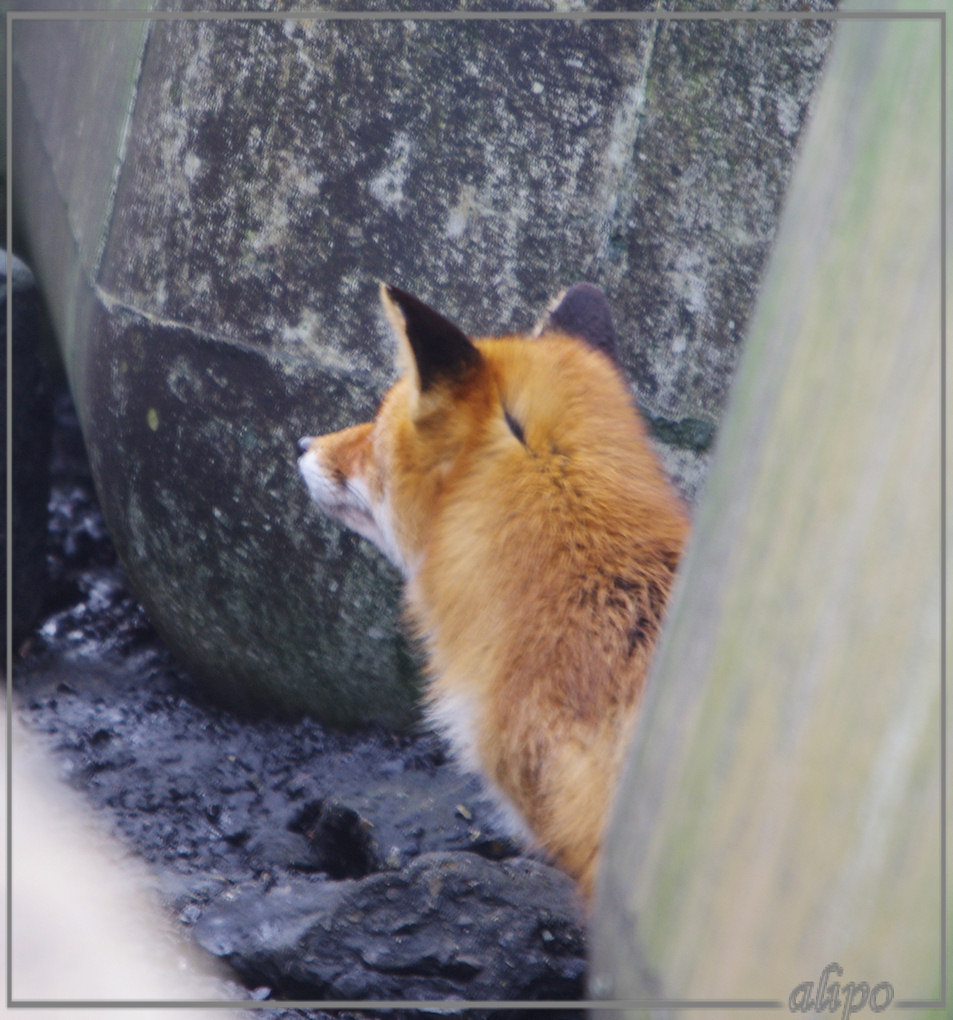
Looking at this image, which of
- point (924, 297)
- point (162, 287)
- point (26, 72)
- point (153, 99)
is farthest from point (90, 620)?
point (924, 297)

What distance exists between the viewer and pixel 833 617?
1332mm

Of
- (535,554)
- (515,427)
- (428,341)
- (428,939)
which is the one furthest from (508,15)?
(428,939)

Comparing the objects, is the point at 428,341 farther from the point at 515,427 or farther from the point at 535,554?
the point at 535,554

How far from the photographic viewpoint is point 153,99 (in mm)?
3936

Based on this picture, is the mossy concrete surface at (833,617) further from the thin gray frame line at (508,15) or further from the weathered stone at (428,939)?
the thin gray frame line at (508,15)

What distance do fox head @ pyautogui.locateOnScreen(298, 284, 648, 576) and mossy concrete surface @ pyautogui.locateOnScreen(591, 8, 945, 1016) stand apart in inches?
41.0

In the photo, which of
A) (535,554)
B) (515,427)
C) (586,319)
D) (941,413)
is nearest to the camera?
(941,413)

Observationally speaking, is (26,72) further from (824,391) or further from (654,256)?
(824,391)

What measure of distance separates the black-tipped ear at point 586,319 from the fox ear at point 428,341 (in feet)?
1.93

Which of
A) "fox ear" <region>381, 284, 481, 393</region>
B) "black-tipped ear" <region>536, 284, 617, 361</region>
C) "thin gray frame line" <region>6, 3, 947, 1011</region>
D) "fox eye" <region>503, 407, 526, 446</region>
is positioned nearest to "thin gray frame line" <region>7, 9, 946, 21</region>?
"thin gray frame line" <region>6, 3, 947, 1011</region>

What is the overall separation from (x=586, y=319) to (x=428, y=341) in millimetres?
725

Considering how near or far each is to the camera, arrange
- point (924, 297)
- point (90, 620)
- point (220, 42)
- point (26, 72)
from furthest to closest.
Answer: point (26, 72) < point (90, 620) < point (220, 42) < point (924, 297)

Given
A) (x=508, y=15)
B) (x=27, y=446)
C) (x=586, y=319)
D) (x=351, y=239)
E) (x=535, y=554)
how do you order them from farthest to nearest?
(x=27, y=446) < (x=351, y=239) < (x=508, y=15) < (x=586, y=319) < (x=535, y=554)

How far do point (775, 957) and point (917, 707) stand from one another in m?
0.38
